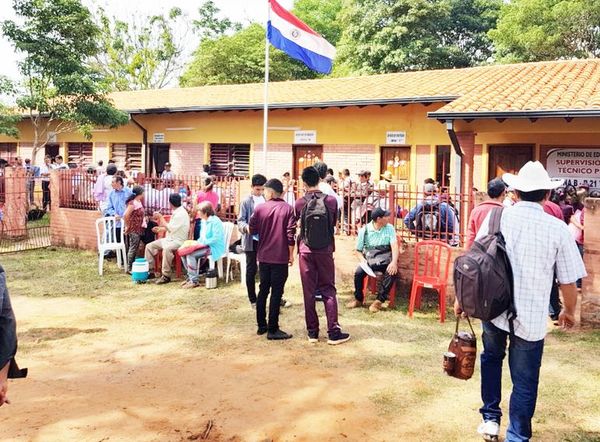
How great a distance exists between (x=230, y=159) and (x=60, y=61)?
A: 17.0 ft

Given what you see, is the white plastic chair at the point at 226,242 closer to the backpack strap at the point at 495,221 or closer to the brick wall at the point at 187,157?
the backpack strap at the point at 495,221

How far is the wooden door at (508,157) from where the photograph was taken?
40.6 ft

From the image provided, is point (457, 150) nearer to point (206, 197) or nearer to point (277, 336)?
point (206, 197)

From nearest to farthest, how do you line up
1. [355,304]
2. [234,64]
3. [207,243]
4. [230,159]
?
[355,304]
[207,243]
[230,159]
[234,64]

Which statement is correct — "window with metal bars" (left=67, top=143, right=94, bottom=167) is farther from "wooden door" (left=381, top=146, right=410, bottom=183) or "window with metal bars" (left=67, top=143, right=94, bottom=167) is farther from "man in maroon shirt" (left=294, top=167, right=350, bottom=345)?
"man in maroon shirt" (left=294, top=167, right=350, bottom=345)

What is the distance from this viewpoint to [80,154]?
20891 mm

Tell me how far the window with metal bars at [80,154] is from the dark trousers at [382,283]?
15.3 meters

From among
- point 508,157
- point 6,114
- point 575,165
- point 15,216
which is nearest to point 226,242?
point 15,216

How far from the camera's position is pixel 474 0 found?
29.8 m

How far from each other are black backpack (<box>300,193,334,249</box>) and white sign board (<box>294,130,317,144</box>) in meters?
9.58

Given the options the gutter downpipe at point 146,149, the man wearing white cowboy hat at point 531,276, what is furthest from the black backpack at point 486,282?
the gutter downpipe at point 146,149

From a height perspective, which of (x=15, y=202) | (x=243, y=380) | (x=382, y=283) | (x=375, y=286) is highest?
(x=15, y=202)

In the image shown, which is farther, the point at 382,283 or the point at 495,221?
the point at 382,283

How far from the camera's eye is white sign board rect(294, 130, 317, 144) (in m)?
15.5
